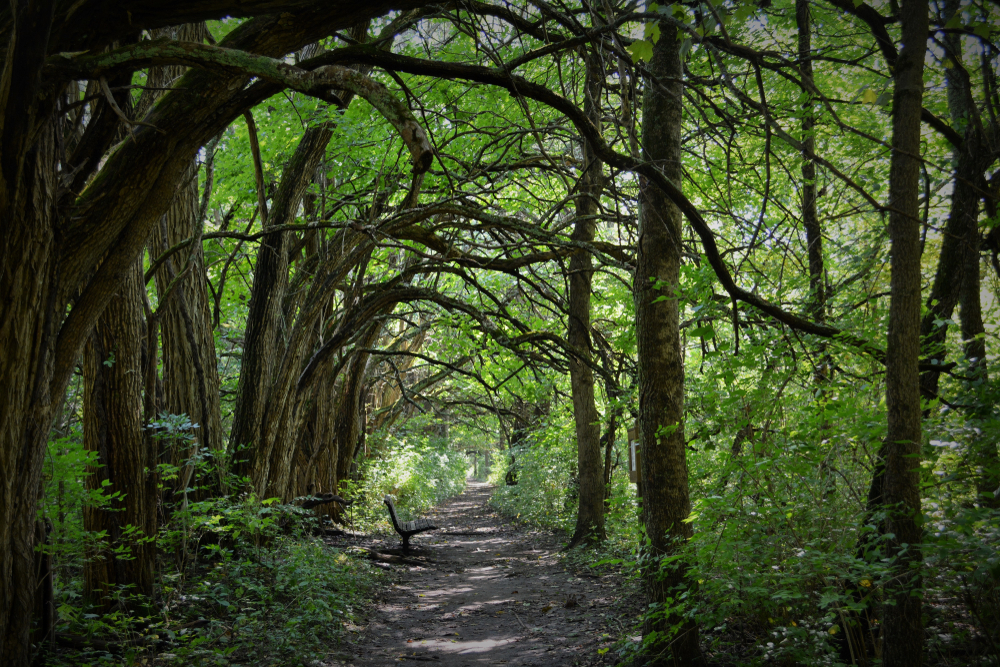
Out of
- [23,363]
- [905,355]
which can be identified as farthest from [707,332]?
[23,363]

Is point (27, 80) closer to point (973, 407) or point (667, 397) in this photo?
point (667, 397)

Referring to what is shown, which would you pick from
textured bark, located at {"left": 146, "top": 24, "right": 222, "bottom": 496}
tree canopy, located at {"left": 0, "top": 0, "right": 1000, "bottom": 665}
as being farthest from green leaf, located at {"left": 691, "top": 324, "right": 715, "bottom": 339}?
textured bark, located at {"left": 146, "top": 24, "right": 222, "bottom": 496}

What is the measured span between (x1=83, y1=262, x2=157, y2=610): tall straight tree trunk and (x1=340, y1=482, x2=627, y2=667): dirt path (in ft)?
7.01

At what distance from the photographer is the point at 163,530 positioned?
561 centimetres

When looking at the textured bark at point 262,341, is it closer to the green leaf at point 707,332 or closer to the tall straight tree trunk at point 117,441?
the tall straight tree trunk at point 117,441

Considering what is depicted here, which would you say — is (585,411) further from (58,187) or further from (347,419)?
(58,187)

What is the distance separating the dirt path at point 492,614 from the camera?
5852 mm

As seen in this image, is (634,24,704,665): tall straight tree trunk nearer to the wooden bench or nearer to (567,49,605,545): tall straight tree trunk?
(567,49,605,545): tall straight tree trunk

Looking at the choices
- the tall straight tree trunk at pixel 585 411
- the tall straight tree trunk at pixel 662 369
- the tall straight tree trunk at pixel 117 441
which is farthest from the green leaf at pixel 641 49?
the tall straight tree trunk at pixel 585 411

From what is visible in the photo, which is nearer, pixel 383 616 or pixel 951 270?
pixel 951 270

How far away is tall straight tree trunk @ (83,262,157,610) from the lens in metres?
5.24

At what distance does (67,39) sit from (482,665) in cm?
542

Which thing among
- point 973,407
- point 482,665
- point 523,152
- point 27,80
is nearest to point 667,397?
point 973,407

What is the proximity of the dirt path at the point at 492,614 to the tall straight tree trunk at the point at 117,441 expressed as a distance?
214 centimetres
